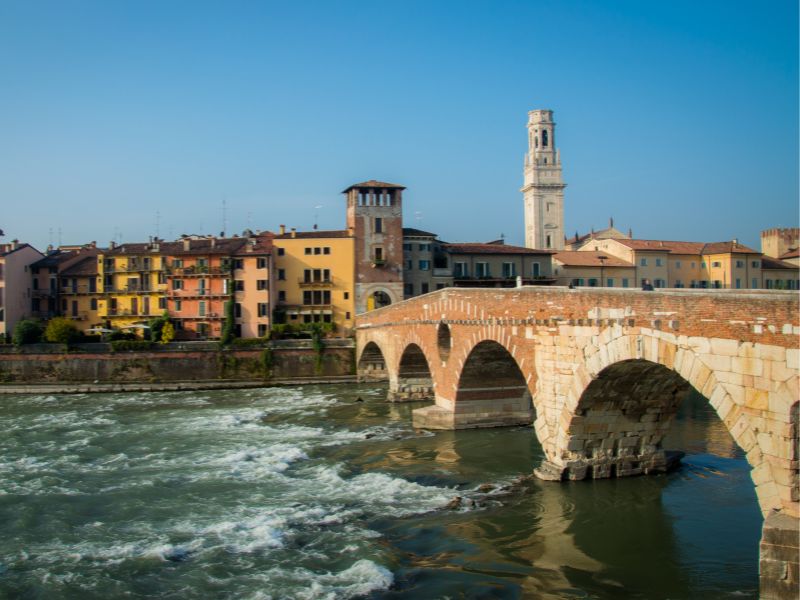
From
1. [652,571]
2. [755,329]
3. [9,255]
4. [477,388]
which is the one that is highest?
[9,255]

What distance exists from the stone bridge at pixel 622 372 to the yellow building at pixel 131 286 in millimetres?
29127

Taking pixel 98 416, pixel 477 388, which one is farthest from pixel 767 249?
pixel 98 416

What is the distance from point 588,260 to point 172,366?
3542 centimetres

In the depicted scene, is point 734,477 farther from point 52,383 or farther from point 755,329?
point 52,383

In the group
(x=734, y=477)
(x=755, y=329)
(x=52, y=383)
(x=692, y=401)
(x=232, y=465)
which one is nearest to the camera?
(x=755, y=329)

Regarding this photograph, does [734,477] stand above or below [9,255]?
below

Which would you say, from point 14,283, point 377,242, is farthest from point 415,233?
point 14,283

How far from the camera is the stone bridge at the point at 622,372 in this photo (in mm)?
11477

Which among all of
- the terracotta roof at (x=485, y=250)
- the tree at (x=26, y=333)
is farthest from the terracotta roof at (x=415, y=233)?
the tree at (x=26, y=333)

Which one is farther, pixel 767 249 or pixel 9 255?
pixel 767 249

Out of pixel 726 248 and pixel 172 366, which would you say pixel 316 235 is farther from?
pixel 726 248

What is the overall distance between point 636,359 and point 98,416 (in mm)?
28712

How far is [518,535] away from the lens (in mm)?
16594

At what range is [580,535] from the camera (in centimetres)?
1652
